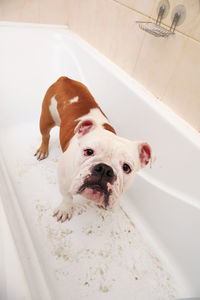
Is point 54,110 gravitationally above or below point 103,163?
below

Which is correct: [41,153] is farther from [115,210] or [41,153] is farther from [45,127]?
[115,210]

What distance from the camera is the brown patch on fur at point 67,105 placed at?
1162mm

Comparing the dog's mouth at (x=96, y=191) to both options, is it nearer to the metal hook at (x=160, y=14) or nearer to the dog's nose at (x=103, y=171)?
the dog's nose at (x=103, y=171)

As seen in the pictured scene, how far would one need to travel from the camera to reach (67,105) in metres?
1.21

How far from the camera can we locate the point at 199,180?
1.06 meters

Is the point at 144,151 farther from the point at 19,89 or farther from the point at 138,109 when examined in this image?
the point at 19,89

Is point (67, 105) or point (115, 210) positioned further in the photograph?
point (115, 210)

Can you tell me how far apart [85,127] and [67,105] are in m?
0.35

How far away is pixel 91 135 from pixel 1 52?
1.28 meters

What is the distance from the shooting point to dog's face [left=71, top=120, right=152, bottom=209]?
2.51 feet

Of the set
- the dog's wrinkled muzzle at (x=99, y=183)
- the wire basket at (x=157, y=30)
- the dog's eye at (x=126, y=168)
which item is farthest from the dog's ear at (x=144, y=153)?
the wire basket at (x=157, y=30)

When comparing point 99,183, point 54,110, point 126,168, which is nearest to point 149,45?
point 54,110

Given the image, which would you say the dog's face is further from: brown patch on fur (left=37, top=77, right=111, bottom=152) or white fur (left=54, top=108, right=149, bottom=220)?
brown patch on fur (left=37, top=77, right=111, bottom=152)

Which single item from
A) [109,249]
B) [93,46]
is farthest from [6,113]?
[109,249]
